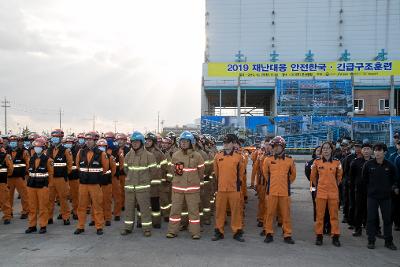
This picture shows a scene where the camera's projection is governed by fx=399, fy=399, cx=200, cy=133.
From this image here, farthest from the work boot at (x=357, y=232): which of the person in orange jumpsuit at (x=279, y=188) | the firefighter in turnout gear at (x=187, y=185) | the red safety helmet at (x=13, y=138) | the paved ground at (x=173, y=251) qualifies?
the red safety helmet at (x=13, y=138)

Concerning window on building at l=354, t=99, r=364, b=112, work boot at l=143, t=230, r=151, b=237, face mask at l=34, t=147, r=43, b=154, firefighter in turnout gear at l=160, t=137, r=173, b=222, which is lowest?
work boot at l=143, t=230, r=151, b=237

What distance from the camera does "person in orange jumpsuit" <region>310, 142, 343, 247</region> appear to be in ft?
25.2

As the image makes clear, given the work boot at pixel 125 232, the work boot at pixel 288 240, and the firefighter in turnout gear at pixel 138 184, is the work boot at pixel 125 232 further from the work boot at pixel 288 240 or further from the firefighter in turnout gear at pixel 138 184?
the work boot at pixel 288 240

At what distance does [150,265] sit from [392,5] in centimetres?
4179

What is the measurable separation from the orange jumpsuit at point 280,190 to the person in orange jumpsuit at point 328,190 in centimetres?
55

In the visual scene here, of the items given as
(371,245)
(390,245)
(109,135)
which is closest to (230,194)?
(371,245)

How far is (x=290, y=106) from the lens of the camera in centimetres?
→ 3519

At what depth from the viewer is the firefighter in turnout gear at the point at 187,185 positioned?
8047 mm

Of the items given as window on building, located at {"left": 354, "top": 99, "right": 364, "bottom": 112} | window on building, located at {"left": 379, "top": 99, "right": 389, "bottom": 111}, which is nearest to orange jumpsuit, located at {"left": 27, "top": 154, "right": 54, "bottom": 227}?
window on building, located at {"left": 354, "top": 99, "right": 364, "bottom": 112}

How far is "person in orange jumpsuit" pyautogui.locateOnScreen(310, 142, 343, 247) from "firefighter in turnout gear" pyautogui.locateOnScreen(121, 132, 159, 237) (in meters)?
3.43

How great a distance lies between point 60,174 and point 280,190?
16.5 feet

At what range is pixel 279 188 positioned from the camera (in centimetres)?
782

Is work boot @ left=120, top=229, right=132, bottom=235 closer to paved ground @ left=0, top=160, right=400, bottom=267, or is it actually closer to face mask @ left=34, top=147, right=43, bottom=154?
paved ground @ left=0, top=160, right=400, bottom=267

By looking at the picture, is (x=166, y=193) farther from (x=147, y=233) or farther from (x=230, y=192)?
(x=230, y=192)
